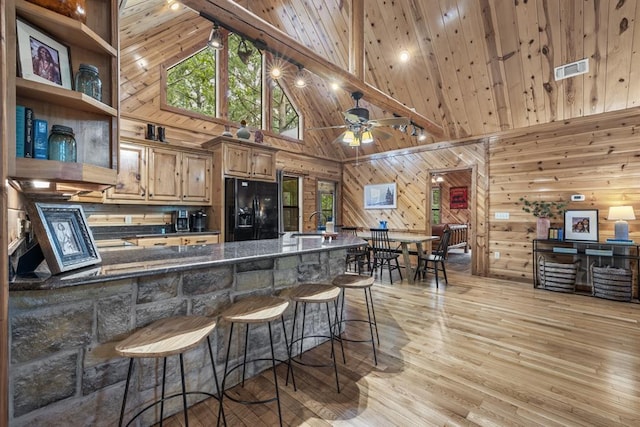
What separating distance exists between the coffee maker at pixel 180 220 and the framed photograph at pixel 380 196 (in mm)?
4198

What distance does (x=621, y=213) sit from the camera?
12.3ft

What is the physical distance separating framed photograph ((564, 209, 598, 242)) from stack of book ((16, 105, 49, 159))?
5928mm

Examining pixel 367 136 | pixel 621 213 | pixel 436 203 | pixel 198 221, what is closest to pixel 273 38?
pixel 367 136

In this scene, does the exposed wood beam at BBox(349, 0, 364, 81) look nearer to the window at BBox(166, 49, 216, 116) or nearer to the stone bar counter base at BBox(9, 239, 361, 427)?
the stone bar counter base at BBox(9, 239, 361, 427)

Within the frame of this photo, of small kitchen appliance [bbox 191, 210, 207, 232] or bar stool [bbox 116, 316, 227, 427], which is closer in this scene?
bar stool [bbox 116, 316, 227, 427]

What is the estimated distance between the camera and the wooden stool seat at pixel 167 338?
1120 mm

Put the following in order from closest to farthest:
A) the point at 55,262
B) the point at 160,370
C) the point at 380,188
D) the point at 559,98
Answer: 1. the point at 55,262
2. the point at 160,370
3. the point at 559,98
4. the point at 380,188

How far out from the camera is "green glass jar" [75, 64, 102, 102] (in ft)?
4.52

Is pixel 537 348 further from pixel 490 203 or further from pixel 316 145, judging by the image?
pixel 316 145

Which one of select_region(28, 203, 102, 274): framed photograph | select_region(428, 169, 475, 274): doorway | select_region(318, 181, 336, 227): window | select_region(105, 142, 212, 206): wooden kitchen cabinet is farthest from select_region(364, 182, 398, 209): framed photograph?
select_region(28, 203, 102, 274): framed photograph

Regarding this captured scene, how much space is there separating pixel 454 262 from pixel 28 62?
7.40 metres

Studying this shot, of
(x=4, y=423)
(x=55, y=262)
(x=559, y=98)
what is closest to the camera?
(x=4, y=423)

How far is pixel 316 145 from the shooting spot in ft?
22.2

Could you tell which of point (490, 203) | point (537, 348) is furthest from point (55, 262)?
point (490, 203)
